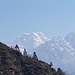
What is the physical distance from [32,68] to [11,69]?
1663cm

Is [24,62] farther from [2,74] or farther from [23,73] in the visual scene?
[2,74]

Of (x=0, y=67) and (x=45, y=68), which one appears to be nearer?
(x=0, y=67)

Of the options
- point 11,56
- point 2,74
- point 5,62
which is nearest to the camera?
point 2,74

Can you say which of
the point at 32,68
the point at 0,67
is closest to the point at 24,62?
the point at 32,68

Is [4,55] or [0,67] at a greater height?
[4,55]

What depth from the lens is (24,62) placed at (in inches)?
7648

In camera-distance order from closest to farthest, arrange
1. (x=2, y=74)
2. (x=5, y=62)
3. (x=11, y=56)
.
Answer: (x=2, y=74) → (x=5, y=62) → (x=11, y=56)

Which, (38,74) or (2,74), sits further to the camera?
(38,74)

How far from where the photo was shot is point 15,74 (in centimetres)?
17862

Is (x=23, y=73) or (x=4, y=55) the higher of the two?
(x=4, y=55)

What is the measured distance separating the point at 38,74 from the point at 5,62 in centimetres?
1931

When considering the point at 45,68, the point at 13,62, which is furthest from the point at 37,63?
the point at 13,62

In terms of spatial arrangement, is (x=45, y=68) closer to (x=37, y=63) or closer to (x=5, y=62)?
(x=37, y=63)

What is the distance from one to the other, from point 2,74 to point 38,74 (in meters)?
26.3
